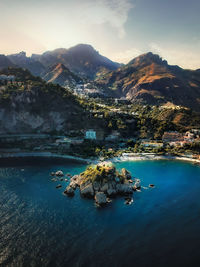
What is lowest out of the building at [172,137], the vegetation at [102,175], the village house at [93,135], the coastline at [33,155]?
the coastline at [33,155]

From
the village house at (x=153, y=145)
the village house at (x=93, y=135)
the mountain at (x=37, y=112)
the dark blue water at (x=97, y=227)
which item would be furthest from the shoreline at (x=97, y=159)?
the mountain at (x=37, y=112)

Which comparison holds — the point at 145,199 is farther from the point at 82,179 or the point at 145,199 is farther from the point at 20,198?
the point at 20,198

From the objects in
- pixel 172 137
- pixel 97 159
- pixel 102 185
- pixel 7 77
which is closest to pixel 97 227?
pixel 102 185

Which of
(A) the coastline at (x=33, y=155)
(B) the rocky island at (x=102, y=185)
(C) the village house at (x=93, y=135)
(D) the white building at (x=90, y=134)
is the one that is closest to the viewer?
(B) the rocky island at (x=102, y=185)

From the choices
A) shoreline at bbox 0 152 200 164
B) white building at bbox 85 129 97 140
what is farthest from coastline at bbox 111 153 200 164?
white building at bbox 85 129 97 140

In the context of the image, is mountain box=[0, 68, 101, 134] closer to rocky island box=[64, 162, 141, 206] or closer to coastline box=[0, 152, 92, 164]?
coastline box=[0, 152, 92, 164]

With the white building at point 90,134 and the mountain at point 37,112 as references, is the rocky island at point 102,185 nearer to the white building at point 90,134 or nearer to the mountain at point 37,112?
the white building at point 90,134

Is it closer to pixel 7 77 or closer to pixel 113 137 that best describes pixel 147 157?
pixel 113 137
